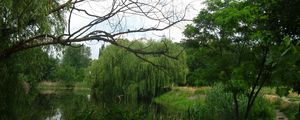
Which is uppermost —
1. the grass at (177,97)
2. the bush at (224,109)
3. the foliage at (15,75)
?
the foliage at (15,75)

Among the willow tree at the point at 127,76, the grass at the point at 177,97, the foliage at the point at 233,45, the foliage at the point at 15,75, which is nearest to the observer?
the foliage at the point at 15,75

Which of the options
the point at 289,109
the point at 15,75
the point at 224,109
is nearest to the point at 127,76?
the point at 289,109

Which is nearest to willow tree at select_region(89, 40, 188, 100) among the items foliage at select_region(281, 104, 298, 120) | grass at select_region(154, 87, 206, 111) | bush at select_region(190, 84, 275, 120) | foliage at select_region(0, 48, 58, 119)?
grass at select_region(154, 87, 206, 111)

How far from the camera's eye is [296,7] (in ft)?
21.6

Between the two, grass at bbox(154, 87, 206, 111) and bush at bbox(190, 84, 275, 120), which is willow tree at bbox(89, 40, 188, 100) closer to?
grass at bbox(154, 87, 206, 111)

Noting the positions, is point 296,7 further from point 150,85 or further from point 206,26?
point 150,85

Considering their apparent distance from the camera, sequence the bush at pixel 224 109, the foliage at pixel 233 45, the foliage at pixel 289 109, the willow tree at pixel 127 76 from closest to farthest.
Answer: the foliage at pixel 233 45 < the bush at pixel 224 109 < the foliage at pixel 289 109 < the willow tree at pixel 127 76

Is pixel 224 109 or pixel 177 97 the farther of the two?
pixel 177 97

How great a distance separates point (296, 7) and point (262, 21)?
115 inches

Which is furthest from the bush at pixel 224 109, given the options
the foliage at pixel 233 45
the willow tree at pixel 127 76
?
the willow tree at pixel 127 76

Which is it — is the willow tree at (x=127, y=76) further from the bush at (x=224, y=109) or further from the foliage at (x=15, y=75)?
the foliage at (x=15, y=75)

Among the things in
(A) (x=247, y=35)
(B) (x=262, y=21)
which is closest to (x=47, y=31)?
(B) (x=262, y=21)

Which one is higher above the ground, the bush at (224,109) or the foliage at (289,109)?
the bush at (224,109)

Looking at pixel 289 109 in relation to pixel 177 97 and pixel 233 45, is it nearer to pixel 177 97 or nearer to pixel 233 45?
pixel 233 45
